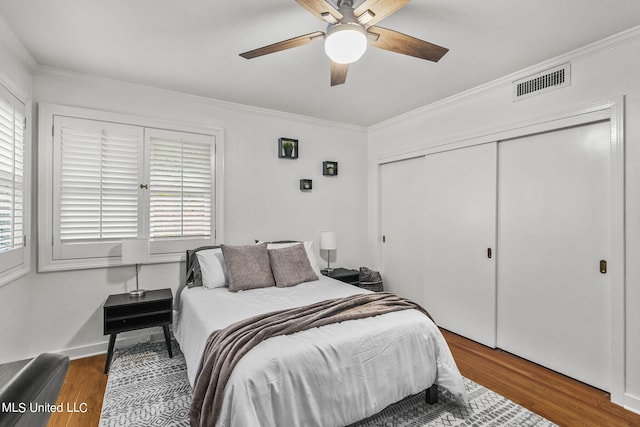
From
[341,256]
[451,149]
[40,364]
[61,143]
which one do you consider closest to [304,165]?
[341,256]

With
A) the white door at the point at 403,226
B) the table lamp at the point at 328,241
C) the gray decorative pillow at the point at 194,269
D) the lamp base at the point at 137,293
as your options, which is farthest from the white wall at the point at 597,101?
the lamp base at the point at 137,293

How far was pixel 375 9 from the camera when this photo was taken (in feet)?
5.47

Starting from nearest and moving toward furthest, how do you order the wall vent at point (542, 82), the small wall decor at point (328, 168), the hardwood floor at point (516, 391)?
the hardwood floor at point (516, 391)
the wall vent at point (542, 82)
the small wall decor at point (328, 168)

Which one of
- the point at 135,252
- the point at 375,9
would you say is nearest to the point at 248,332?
the point at 135,252

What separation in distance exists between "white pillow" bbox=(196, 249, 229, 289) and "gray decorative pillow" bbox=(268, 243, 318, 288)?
0.48 m

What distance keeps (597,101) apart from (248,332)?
3.02 m

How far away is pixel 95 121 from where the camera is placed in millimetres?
3018

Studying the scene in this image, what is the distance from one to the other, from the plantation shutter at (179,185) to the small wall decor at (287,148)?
0.84 m

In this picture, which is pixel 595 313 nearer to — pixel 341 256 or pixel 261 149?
pixel 341 256

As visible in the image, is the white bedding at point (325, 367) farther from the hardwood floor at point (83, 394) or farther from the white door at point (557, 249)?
the white door at point (557, 249)

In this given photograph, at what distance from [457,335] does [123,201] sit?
3758 millimetres

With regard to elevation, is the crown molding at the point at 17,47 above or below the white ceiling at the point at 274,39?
below

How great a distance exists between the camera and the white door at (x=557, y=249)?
96.9 inches

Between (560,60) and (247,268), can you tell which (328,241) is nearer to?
(247,268)
